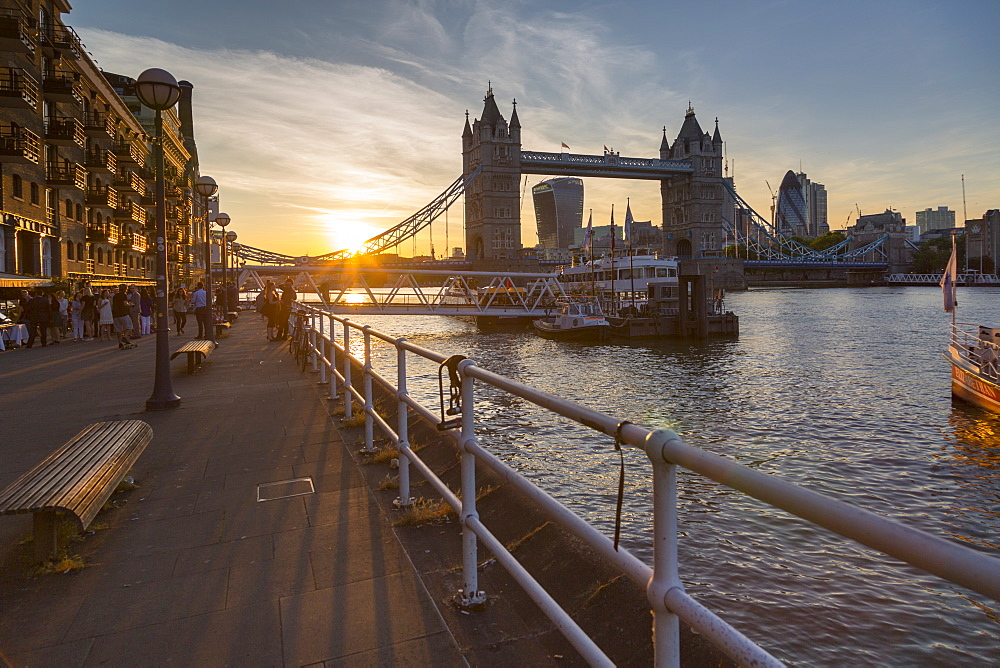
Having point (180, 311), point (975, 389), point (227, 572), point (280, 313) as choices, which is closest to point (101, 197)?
point (180, 311)

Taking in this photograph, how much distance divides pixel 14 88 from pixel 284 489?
2517 centimetres

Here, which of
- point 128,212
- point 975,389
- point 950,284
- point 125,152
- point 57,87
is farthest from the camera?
point 128,212

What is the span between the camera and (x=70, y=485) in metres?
4.18

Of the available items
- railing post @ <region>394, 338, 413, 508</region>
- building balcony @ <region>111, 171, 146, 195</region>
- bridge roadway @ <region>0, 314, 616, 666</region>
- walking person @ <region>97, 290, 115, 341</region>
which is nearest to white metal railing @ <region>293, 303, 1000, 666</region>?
bridge roadway @ <region>0, 314, 616, 666</region>

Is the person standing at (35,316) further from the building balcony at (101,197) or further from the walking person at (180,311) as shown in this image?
the building balcony at (101,197)

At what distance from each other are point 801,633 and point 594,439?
7.43 meters

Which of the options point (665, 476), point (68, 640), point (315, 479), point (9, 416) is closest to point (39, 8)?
point (9, 416)

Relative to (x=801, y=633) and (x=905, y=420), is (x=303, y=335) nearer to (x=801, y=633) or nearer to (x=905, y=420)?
(x=801, y=633)

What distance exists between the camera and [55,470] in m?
4.49

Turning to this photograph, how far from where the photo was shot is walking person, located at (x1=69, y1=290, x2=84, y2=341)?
856 inches

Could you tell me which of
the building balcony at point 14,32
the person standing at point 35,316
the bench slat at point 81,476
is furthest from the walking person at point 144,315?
the bench slat at point 81,476

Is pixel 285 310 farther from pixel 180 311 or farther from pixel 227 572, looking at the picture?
pixel 227 572

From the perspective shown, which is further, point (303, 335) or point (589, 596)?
point (303, 335)

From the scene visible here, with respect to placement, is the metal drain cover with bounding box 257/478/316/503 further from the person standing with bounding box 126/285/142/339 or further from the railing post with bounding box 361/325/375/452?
the person standing with bounding box 126/285/142/339
